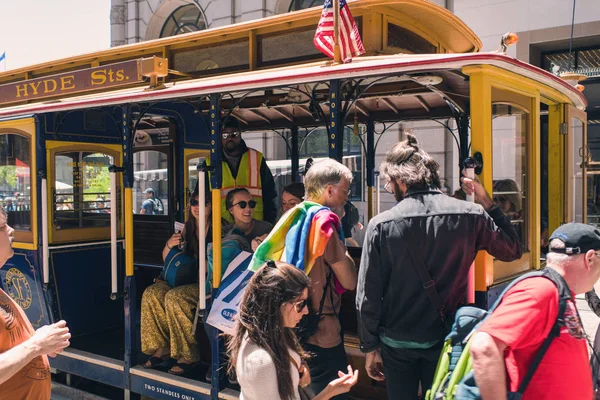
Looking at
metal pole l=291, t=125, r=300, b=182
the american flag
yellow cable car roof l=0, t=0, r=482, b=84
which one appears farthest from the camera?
metal pole l=291, t=125, r=300, b=182

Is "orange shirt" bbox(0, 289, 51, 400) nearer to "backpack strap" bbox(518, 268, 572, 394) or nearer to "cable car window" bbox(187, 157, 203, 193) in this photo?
"backpack strap" bbox(518, 268, 572, 394)

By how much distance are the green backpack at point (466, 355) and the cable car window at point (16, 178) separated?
4.35m

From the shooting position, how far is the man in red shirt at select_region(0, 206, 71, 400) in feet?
8.07

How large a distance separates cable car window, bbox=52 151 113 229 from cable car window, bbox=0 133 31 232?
0.24m

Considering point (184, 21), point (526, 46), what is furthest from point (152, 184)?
point (184, 21)

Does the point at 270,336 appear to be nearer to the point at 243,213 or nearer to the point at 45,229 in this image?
the point at 243,213

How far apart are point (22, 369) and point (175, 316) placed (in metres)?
2.10

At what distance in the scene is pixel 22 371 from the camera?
8.82ft

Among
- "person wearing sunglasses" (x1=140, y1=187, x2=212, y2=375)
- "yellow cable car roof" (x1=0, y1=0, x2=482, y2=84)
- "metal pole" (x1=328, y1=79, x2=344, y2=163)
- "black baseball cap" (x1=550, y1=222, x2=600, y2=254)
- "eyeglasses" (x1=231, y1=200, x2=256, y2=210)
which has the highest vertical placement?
"yellow cable car roof" (x1=0, y1=0, x2=482, y2=84)

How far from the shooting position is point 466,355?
7.02 feet

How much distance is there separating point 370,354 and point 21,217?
155 inches

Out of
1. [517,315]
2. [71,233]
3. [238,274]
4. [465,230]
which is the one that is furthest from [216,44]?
[517,315]

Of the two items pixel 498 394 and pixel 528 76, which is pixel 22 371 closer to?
pixel 498 394

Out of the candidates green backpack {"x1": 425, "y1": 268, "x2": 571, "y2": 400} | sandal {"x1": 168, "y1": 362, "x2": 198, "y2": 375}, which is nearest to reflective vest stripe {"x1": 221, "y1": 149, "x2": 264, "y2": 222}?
sandal {"x1": 168, "y1": 362, "x2": 198, "y2": 375}
